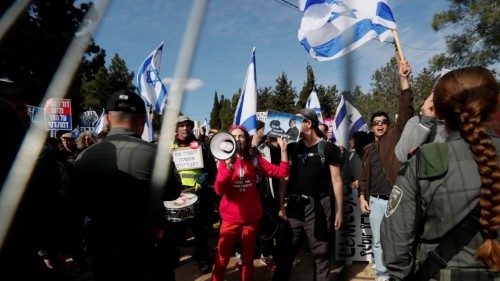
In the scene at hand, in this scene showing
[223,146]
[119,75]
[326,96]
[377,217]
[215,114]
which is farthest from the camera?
[215,114]

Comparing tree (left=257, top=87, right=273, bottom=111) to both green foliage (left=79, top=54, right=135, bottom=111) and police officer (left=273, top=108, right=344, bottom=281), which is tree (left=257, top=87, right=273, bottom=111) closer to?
green foliage (left=79, top=54, right=135, bottom=111)

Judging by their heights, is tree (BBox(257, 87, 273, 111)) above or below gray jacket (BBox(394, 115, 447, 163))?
above

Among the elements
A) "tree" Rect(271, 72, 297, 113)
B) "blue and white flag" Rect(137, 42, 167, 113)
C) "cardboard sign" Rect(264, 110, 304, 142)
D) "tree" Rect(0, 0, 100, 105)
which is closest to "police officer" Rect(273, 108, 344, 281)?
"cardboard sign" Rect(264, 110, 304, 142)

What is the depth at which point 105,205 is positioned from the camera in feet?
7.52

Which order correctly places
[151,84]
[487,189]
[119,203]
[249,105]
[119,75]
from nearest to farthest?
[487,189], [119,203], [249,105], [151,84], [119,75]

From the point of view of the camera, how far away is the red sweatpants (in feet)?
11.5

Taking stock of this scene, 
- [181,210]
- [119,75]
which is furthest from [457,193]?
[119,75]

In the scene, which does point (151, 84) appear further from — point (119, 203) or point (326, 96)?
point (326, 96)

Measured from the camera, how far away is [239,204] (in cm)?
355

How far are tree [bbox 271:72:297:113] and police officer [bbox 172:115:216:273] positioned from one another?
27535 mm

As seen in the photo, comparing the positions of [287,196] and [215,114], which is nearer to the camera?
[287,196]

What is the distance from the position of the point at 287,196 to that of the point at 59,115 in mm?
7291

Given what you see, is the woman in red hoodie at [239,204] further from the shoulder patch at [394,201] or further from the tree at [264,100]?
the tree at [264,100]

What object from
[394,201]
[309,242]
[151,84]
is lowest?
[309,242]
